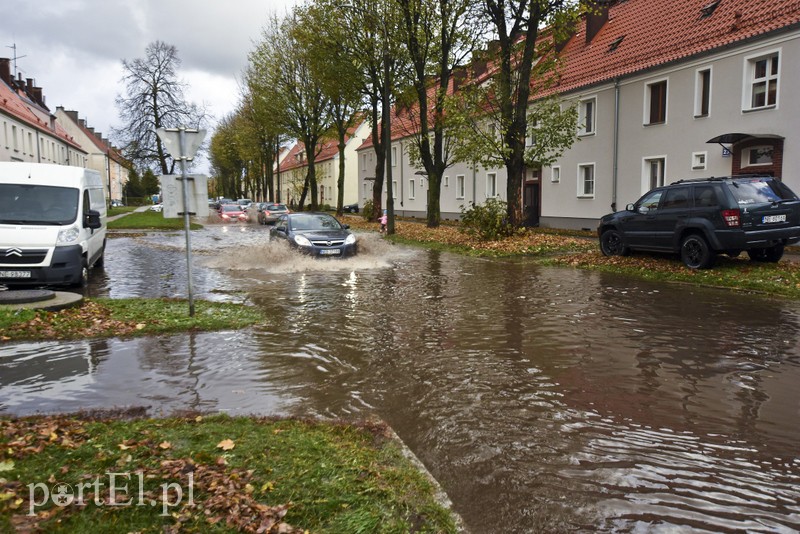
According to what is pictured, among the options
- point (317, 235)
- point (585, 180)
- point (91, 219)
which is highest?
point (585, 180)

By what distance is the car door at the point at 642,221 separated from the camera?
14812mm

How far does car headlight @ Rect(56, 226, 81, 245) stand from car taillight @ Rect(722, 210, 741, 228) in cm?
1302

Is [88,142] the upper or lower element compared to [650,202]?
upper

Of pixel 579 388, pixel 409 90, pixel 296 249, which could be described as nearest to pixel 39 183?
pixel 296 249

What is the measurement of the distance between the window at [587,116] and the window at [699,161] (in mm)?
6195

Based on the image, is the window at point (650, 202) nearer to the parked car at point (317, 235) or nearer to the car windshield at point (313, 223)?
the parked car at point (317, 235)

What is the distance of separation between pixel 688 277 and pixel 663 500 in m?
10.2

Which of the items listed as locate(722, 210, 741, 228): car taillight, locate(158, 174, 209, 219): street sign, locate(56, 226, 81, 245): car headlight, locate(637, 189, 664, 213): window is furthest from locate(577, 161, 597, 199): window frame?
locate(158, 174, 209, 219): street sign

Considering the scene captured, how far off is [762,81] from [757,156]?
7.85ft

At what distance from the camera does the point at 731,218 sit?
12.4m

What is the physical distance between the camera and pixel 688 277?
12766 mm

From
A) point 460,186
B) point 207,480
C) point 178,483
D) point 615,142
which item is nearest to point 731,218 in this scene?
point 207,480

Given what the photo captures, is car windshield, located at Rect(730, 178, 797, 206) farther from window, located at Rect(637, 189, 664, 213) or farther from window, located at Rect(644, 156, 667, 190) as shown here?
window, located at Rect(644, 156, 667, 190)

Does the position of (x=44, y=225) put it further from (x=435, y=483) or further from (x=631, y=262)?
(x=631, y=262)
